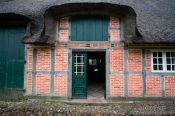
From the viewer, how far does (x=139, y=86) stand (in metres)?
6.87

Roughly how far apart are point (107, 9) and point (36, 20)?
2.95 meters

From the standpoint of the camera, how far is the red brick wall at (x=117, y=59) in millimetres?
6969

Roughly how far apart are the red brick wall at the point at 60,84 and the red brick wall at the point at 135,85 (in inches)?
102

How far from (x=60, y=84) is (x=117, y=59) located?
2534 mm

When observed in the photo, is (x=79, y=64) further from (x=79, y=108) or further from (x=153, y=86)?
(x=153, y=86)

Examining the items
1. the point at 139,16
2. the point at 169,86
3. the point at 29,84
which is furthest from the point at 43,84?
the point at 169,86

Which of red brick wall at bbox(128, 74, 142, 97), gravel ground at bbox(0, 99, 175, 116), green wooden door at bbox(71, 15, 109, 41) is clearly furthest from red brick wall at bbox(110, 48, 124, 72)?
gravel ground at bbox(0, 99, 175, 116)

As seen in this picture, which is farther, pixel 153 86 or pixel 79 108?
pixel 153 86

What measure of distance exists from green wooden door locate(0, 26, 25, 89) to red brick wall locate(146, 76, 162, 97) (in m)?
5.16

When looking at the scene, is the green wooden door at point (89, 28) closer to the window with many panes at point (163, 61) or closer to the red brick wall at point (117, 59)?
the red brick wall at point (117, 59)

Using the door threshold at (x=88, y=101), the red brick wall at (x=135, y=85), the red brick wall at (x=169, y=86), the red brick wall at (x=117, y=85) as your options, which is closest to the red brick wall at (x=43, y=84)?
the door threshold at (x=88, y=101)

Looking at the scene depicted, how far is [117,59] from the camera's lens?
6.99m

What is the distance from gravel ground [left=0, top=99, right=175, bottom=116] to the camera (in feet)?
17.4

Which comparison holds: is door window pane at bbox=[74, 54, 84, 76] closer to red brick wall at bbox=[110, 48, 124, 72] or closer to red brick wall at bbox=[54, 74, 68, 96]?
red brick wall at bbox=[54, 74, 68, 96]
